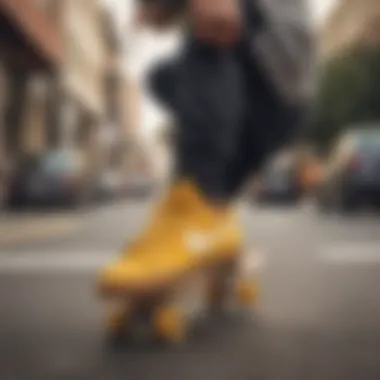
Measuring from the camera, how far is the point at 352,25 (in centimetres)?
65

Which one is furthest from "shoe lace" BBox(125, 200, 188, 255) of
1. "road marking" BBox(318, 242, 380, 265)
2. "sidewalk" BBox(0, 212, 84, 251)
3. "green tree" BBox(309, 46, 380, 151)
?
"road marking" BBox(318, 242, 380, 265)

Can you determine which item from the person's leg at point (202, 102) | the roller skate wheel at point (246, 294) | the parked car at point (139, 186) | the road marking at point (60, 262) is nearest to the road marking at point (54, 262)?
the road marking at point (60, 262)

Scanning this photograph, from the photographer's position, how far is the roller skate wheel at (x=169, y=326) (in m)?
0.64

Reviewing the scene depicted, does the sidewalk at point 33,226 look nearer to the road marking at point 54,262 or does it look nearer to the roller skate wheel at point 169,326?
the road marking at point 54,262

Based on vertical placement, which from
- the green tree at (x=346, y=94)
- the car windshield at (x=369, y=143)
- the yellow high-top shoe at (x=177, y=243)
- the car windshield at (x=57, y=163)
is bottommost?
the yellow high-top shoe at (x=177, y=243)

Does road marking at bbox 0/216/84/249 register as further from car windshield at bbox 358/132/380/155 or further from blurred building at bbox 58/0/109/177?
car windshield at bbox 358/132/380/155

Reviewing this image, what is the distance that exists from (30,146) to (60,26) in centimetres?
11

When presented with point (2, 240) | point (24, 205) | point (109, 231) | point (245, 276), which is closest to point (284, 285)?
point (245, 276)

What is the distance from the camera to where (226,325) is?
0.71 metres

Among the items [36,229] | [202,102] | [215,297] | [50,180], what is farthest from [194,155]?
[36,229]

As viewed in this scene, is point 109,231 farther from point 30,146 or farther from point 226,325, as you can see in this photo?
point 226,325

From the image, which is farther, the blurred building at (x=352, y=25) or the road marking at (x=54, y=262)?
the road marking at (x=54, y=262)

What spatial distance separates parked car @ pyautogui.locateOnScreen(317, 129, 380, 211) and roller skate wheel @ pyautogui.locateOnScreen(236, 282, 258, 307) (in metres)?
0.08

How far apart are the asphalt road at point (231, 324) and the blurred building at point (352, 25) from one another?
166 millimetres
